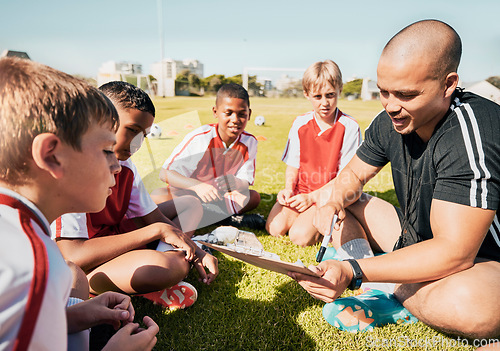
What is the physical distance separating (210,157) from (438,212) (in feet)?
8.05

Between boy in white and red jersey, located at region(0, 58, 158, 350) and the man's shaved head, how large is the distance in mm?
1506

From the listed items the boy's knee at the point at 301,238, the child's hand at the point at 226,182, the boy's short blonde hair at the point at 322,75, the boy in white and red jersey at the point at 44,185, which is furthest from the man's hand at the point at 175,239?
the boy's short blonde hair at the point at 322,75

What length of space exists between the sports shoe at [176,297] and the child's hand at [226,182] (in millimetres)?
1704

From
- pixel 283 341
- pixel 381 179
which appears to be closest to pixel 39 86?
pixel 283 341

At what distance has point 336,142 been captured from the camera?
3.71 metres

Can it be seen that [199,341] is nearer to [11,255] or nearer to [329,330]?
[329,330]

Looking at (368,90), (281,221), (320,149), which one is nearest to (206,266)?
(281,221)

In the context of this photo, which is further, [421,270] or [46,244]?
[421,270]

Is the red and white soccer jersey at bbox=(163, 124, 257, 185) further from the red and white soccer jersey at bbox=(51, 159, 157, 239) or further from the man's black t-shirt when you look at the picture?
the man's black t-shirt

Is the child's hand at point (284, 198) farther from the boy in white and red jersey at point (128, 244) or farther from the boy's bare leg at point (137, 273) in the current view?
the boy's bare leg at point (137, 273)

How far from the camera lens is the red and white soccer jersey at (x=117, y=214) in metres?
1.99

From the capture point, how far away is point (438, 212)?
181 cm

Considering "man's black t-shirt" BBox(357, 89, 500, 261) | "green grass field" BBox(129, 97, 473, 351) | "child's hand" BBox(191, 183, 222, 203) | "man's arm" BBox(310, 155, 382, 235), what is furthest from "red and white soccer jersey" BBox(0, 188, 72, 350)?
"child's hand" BBox(191, 183, 222, 203)

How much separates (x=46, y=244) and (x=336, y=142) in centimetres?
321
